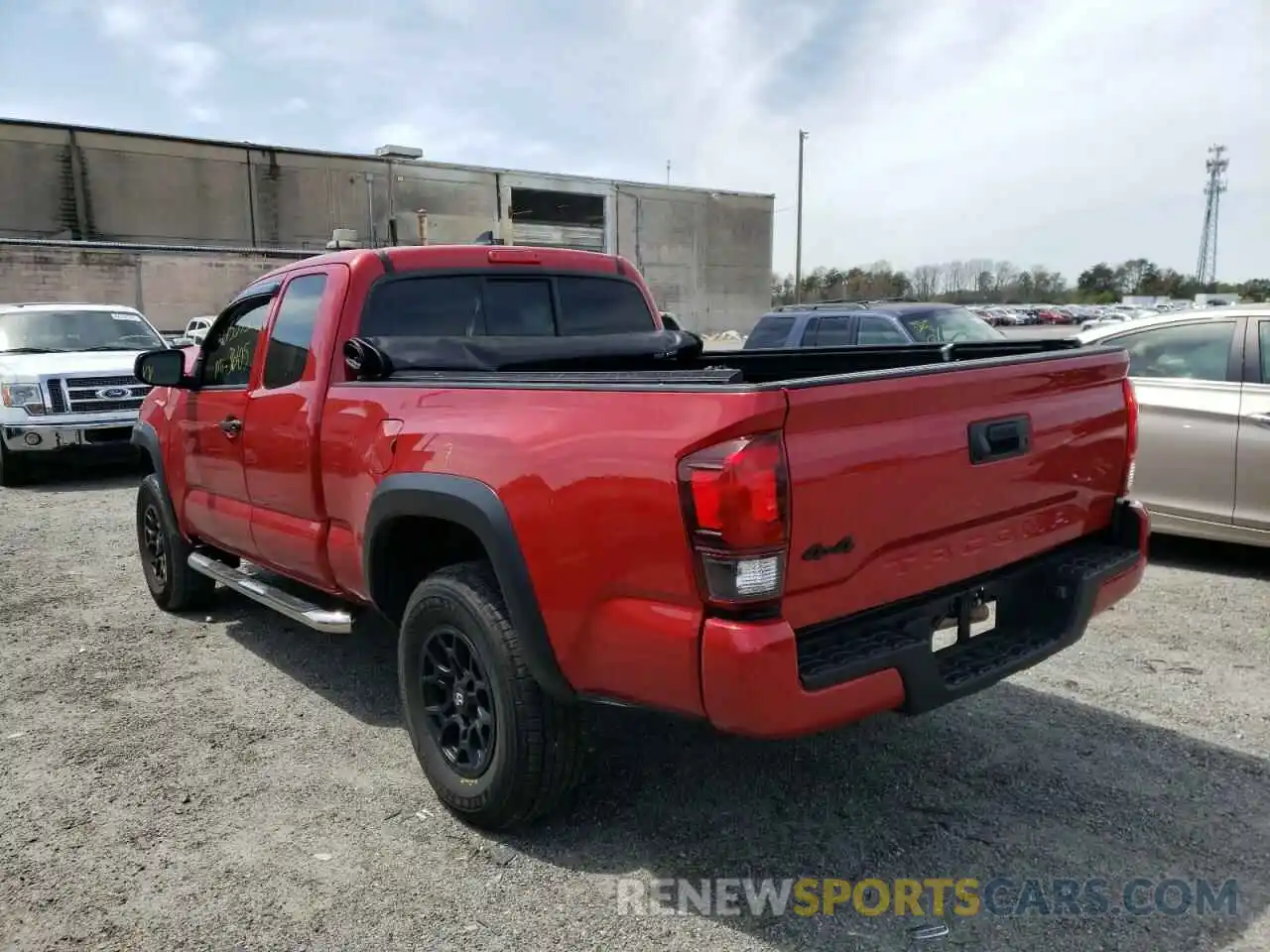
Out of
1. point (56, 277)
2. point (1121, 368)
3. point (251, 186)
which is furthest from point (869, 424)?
point (251, 186)

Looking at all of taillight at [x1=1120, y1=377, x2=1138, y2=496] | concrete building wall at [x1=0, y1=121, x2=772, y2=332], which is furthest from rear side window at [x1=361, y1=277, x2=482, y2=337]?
concrete building wall at [x1=0, y1=121, x2=772, y2=332]

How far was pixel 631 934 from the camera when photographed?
271 cm

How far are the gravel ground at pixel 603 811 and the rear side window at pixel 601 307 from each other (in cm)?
179

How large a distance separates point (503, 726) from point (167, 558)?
3.50 meters

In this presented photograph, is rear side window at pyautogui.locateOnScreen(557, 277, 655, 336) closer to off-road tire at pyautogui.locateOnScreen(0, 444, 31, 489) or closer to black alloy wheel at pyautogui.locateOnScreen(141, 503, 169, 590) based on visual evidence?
black alloy wheel at pyautogui.locateOnScreen(141, 503, 169, 590)

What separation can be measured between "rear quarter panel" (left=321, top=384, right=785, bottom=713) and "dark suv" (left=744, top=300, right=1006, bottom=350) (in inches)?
305

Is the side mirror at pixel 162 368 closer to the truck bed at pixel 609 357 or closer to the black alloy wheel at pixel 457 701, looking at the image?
the truck bed at pixel 609 357

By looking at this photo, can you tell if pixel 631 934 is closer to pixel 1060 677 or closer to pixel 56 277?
pixel 1060 677

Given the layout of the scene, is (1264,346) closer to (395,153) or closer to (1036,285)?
(395,153)

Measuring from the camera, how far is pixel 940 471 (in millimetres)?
2771

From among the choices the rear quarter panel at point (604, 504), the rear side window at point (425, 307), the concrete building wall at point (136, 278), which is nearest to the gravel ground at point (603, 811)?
the rear quarter panel at point (604, 504)

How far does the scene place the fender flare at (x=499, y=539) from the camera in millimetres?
2861

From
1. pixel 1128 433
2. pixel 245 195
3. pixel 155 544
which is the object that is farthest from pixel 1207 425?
pixel 245 195

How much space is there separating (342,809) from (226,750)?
0.80m
